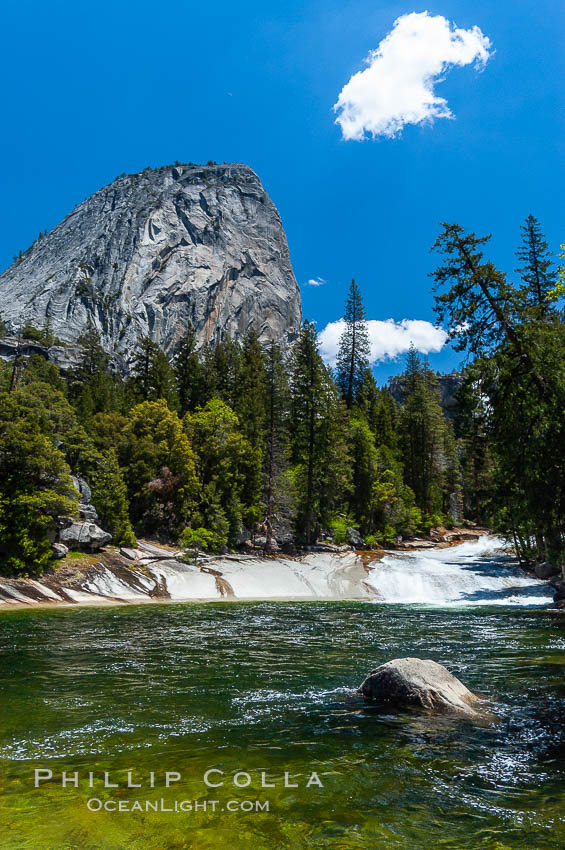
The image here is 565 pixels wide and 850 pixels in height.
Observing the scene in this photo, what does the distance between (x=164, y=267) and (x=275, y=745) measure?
144063 mm

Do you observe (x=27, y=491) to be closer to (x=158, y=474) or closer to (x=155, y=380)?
(x=158, y=474)

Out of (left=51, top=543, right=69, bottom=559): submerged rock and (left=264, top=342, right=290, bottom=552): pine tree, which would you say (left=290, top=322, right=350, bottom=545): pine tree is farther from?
(left=51, top=543, right=69, bottom=559): submerged rock

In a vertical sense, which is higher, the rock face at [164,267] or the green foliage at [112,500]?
the rock face at [164,267]

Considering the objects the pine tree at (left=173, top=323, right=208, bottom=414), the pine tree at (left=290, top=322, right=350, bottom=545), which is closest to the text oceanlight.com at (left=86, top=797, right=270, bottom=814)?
the pine tree at (left=290, top=322, right=350, bottom=545)

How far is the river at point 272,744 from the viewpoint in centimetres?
443

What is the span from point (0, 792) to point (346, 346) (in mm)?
70944

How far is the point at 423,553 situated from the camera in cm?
4297

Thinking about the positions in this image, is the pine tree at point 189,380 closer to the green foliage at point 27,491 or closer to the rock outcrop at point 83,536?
the rock outcrop at point 83,536

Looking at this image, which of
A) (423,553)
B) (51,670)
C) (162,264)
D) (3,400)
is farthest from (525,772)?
(162,264)

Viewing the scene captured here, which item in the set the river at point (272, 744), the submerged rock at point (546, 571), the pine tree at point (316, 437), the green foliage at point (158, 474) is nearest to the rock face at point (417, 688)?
the river at point (272, 744)

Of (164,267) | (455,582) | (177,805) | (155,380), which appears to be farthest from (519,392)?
(164,267)

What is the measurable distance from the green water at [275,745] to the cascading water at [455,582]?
1412 cm

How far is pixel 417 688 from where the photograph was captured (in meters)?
8.46

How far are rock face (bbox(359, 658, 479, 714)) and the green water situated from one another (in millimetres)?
433
